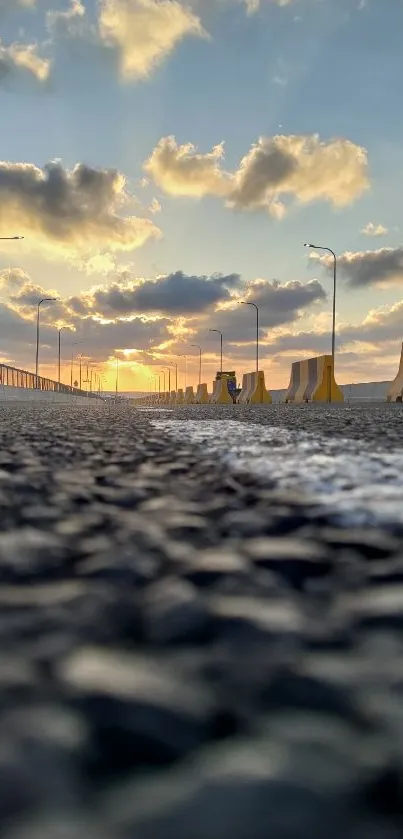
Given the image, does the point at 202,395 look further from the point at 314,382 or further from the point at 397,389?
the point at 397,389

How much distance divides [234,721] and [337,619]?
303 mm

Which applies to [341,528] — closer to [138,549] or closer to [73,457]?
[138,549]

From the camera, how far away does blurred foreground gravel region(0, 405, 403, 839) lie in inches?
19.0

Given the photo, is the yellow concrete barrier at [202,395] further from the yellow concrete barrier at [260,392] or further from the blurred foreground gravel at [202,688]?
the blurred foreground gravel at [202,688]

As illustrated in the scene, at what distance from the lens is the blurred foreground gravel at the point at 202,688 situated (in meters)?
0.48

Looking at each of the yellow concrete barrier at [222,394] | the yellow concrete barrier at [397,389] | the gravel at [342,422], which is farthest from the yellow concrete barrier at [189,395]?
the gravel at [342,422]

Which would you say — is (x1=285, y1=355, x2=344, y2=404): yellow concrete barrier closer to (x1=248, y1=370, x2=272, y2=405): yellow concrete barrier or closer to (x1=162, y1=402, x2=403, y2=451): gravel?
(x1=248, y1=370, x2=272, y2=405): yellow concrete barrier

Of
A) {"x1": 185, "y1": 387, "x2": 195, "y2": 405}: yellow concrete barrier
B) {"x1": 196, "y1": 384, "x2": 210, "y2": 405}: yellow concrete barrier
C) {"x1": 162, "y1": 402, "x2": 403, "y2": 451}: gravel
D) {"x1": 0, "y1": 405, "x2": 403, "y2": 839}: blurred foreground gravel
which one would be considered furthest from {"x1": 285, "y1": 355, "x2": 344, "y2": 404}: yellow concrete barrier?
{"x1": 185, "y1": 387, "x2": 195, "y2": 405}: yellow concrete barrier

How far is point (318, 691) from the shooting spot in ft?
2.08

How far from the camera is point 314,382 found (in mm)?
38844

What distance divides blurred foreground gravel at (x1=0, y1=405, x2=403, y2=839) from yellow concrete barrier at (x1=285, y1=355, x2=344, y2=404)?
3528 cm

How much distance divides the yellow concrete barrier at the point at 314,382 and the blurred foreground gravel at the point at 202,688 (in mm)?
35280

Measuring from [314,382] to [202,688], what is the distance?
38.8 meters

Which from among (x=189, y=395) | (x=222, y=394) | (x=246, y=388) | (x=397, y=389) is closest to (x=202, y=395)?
(x=189, y=395)
